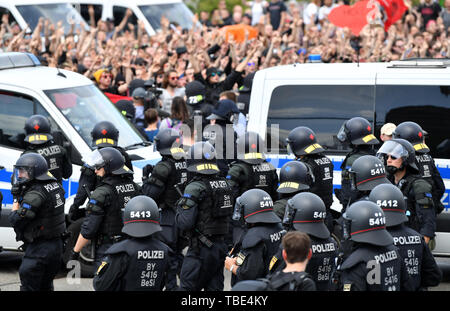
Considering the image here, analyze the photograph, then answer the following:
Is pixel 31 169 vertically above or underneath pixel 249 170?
above

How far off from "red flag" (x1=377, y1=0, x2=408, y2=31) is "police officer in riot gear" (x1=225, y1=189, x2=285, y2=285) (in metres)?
9.74

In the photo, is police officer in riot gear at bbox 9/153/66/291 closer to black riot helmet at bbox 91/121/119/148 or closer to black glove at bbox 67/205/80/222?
black glove at bbox 67/205/80/222

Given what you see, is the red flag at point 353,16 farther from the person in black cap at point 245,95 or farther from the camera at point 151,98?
the camera at point 151,98

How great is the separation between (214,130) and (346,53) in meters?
6.10

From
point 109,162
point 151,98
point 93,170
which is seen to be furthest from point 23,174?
point 151,98

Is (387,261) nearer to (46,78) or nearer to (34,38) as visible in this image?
(46,78)

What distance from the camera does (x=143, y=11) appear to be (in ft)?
72.4

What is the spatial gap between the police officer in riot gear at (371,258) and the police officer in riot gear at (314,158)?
2.88 m

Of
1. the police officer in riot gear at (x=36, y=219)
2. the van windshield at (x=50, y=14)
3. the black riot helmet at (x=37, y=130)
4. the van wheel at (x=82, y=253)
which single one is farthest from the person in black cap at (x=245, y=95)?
the van windshield at (x=50, y=14)

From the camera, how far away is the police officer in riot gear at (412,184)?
8672 mm

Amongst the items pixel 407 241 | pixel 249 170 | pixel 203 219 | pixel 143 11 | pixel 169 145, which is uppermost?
pixel 143 11

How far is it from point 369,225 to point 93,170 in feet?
12.8

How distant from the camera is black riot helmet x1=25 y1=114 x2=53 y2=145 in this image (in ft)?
32.3

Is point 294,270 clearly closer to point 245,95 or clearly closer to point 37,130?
point 37,130
